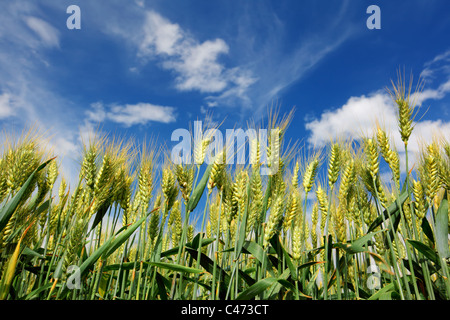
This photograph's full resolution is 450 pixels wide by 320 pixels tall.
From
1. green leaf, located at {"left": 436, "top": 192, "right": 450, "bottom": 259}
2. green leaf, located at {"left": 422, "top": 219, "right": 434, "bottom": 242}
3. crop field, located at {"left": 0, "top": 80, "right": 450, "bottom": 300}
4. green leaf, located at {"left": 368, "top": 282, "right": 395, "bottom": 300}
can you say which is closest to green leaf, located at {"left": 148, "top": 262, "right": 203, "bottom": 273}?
crop field, located at {"left": 0, "top": 80, "right": 450, "bottom": 300}

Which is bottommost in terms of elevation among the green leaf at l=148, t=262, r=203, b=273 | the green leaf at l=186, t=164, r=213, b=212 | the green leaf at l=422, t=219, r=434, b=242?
the green leaf at l=148, t=262, r=203, b=273

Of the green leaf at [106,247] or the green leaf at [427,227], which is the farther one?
the green leaf at [427,227]

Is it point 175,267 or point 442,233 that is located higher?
point 442,233

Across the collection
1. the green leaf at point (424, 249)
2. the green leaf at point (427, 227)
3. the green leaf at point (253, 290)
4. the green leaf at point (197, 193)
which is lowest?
the green leaf at point (253, 290)

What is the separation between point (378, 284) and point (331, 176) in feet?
3.41

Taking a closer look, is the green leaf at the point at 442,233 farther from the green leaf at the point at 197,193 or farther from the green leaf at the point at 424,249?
the green leaf at the point at 197,193

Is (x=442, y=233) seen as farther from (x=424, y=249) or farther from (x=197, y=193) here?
(x=197, y=193)

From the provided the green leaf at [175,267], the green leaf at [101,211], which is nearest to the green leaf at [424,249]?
the green leaf at [175,267]

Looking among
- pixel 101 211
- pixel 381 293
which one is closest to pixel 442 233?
pixel 381 293

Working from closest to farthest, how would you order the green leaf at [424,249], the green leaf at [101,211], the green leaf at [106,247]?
1. the green leaf at [106,247]
2. the green leaf at [424,249]
3. the green leaf at [101,211]

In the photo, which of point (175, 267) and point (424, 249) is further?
point (424, 249)

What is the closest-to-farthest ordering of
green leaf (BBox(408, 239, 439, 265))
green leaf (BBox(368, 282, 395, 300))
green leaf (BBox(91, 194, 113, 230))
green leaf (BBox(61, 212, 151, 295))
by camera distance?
green leaf (BBox(61, 212, 151, 295))
green leaf (BBox(408, 239, 439, 265))
green leaf (BBox(368, 282, 395, 300))
green leaf (BBox(91, 194, 113, 230))

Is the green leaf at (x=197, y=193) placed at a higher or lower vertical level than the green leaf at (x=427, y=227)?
higher

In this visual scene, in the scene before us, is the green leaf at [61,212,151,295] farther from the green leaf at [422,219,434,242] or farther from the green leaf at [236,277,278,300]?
the green leaf at [422,219,434,242]
